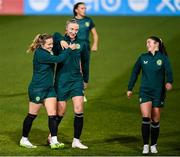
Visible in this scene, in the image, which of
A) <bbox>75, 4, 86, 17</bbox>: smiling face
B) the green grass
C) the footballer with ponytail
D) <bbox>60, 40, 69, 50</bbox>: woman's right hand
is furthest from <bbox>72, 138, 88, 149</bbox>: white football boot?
<bbox>75, 4, 86, 17</bbox>: smiling face

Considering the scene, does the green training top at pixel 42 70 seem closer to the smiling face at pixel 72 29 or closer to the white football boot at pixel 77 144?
the smiling face at pixel 72 29

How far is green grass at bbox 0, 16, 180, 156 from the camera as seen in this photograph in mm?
13016

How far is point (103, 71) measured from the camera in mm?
21875

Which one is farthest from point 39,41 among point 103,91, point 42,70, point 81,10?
point 103,91

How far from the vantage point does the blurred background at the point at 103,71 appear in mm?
13188

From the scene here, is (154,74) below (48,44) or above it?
below

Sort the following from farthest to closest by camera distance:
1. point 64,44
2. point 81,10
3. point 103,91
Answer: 1. point 103,91
2. point 81,10
3. point 64,44

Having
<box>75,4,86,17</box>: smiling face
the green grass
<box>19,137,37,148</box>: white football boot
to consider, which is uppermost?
Result: <box>75,4,86,17</box>: smiling face

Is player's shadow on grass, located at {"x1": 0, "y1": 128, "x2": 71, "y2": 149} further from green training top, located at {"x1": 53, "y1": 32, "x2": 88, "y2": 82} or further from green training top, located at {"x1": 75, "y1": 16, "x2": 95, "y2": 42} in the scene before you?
green training top, located at {"x1": 75, "y1": 16, "x2": 95, "y2": 42}

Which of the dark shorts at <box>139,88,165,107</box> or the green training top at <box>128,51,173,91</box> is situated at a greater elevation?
the green training top at <box>128,51,173,91</box>

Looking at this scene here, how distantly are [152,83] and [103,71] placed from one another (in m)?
9.57

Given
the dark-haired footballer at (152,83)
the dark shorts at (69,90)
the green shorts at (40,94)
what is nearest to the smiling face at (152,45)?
the dark-haired footballer at (152,83)

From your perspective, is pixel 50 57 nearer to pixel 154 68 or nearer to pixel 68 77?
pixel 68 77

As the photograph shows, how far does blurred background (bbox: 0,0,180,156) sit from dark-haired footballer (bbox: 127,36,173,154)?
17.3 inches
